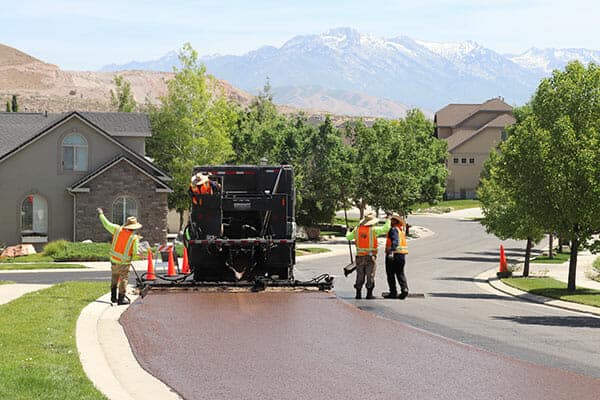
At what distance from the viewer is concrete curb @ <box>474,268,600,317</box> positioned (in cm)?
2200

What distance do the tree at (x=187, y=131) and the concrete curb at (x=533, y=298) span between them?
2109cm

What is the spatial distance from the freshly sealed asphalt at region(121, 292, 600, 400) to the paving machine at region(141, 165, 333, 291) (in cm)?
450

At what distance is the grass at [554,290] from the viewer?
80.2ft

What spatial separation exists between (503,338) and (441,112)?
110 metres

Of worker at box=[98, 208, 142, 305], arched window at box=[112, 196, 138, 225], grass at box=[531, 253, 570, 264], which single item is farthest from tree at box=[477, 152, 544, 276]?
worker at box=[98, 208, 142, 305]

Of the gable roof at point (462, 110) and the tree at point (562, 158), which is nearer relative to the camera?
the tree at point (562, 158)

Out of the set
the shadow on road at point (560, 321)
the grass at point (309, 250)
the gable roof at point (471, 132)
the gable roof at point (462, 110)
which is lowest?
the grass at point (309, 250)

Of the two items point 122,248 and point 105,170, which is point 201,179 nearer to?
point 122,248

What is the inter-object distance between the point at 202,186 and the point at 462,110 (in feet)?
342

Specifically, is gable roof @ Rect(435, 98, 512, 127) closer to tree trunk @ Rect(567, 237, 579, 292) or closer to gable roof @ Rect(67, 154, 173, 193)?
Result: gable roof @ Rect(67, 154, 173, 193)

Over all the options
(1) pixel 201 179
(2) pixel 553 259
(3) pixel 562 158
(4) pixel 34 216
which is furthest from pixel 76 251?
(2) pixel 553 259

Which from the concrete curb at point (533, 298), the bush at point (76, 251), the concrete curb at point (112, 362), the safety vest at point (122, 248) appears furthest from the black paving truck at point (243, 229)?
the bush at point (76, 251)

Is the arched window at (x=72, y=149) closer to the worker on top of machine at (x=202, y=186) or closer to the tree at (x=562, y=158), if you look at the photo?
the tree at (x=562, y=158)

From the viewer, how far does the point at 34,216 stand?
44188 millimetres
